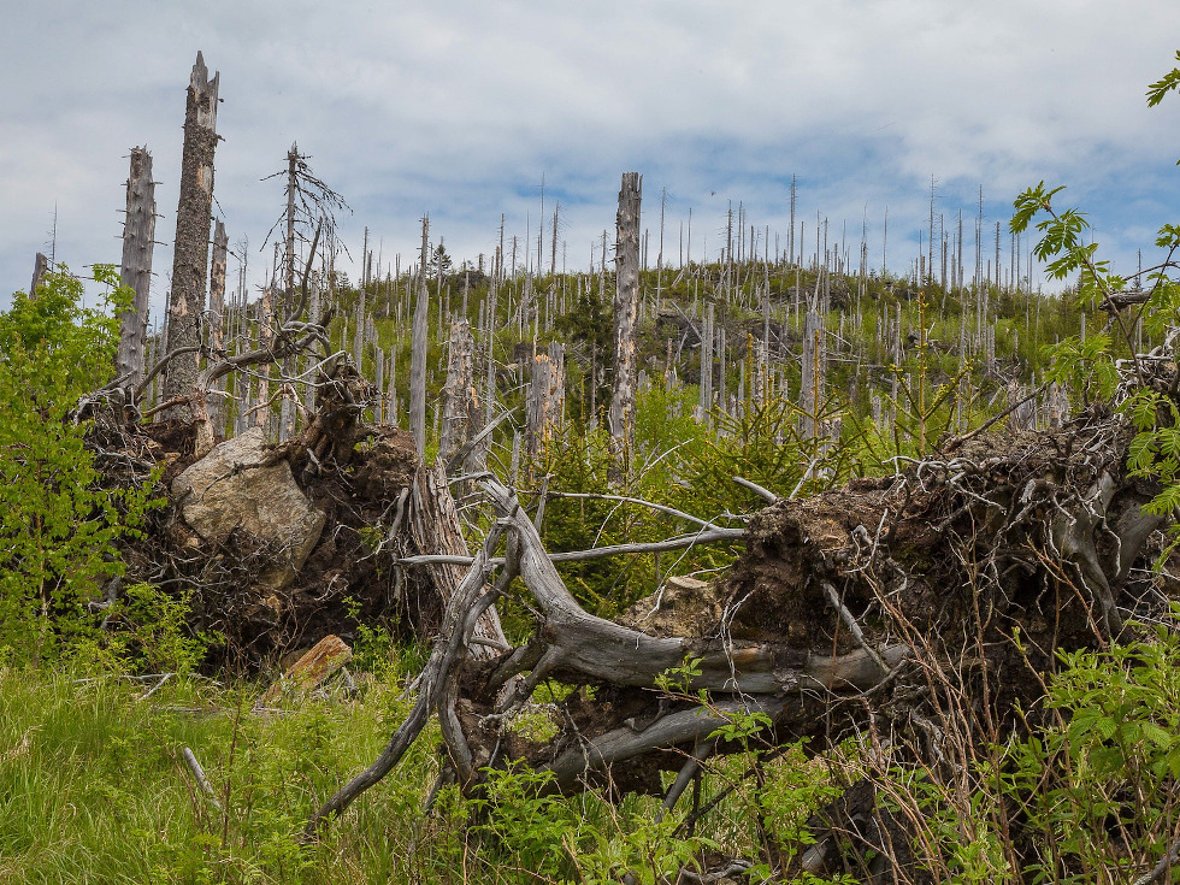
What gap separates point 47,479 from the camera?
652cm

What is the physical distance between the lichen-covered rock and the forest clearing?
3 centimetres

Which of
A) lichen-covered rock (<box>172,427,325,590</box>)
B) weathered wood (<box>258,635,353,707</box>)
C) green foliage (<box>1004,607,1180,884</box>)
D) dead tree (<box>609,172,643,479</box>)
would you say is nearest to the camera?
green foliage (<box>1004,607,1180,884</box>)

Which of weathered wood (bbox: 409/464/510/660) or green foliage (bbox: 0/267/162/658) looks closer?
green foliage (bbox: 0/267/162/658)

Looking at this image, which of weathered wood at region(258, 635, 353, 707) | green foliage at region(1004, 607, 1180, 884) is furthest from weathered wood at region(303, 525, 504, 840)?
weathered wood at region(258, 635, 353, 707)

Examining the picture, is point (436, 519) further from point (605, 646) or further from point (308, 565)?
point (605, 646)

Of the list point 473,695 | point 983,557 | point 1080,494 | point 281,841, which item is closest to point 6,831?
point 281,841

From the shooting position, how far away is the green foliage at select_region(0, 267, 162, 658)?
5863 mm

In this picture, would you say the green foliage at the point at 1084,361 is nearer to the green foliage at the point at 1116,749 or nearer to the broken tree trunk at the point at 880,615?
the broken tree trunk at the point at 880,615

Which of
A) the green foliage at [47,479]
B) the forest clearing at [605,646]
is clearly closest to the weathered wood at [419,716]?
the forest clearing at [605,646]

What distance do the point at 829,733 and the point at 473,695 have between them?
5.01 ft

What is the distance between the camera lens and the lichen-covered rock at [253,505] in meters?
7.32

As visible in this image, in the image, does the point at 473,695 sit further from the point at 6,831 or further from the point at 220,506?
the point at 220,506

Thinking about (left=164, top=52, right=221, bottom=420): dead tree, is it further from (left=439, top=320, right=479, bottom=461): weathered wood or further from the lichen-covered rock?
the lichen-covered rock

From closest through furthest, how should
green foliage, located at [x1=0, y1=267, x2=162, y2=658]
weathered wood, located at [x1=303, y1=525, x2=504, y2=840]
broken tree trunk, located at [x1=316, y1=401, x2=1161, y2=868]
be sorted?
broken tree trunk, located at [x1=316, y1=401, x2=1161, y2=868] < weathered wood, located at [x1=303, y1=525, x2=504, y2=840] < green foliage, located at [x1=0, y1=267, x2=162, y2=658]
